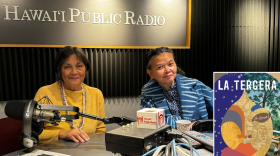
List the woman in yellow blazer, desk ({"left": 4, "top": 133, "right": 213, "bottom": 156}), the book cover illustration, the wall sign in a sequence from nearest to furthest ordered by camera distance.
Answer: the book cover illustration → desk ({"left": 4, "top": 133, "right": 213, "bottom": 156}) → the woman in yellow blazer → the wall sign

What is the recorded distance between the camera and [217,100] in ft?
2.11

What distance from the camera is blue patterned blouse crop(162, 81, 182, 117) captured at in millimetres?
2072

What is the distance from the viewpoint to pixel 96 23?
3.39 metres

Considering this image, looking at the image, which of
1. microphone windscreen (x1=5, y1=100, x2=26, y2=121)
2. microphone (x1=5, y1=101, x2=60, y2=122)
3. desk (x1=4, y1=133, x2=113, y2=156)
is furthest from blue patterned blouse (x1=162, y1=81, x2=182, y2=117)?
microphone windscreen (x1=5, y1=100, x2=26, y2=121)

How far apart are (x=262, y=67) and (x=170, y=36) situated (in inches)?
77.0

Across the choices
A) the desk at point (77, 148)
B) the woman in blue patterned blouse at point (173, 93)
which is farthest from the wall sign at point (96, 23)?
the desk at point (77, 148)

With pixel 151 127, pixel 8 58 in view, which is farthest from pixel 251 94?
pixel 8 58

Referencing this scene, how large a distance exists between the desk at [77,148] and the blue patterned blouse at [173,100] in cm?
80

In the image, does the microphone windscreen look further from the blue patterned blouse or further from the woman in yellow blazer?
the blue patterned blouse

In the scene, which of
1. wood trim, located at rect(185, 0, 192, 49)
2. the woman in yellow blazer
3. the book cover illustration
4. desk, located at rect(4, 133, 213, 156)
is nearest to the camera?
the book cover illustration

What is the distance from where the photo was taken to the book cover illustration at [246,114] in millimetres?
602

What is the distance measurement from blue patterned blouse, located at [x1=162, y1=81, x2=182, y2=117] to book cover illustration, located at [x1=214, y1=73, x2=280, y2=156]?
1.43 metres

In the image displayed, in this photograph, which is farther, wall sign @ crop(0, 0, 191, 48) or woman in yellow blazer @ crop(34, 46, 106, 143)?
wall sign @ crop(0, 0, 191, 48)

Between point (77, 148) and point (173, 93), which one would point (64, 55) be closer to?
point (77, 148)
